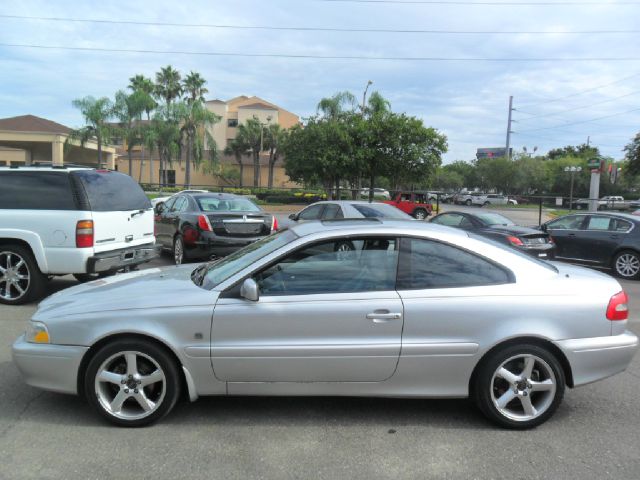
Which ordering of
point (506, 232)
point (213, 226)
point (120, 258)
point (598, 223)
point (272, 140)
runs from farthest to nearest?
point (272, 140)
point (598, 223)
point (506, 232)
point (213, 226)
point (120, 258)

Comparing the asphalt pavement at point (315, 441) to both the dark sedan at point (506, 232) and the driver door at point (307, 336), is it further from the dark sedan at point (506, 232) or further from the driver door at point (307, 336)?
the dark sedan at point (506, 232)

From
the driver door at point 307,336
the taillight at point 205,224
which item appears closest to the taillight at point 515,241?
the taillight at point 205,224

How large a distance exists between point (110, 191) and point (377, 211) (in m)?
5.86

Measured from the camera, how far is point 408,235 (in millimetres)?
3922

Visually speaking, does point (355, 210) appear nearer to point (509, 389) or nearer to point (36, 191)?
point (36, 191)

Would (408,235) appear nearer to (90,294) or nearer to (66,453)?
(90,294)

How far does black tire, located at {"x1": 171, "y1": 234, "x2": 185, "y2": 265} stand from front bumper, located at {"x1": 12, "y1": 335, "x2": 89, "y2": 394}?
6669 mm

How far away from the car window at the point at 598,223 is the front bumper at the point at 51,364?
11442 millimetres

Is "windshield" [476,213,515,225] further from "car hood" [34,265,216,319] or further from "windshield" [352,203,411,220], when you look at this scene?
"car hood" [34,265,216,319]

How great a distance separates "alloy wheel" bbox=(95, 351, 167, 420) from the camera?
3617 millimetres

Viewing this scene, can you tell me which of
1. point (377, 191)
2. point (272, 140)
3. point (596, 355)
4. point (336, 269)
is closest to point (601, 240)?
point (596, 355)

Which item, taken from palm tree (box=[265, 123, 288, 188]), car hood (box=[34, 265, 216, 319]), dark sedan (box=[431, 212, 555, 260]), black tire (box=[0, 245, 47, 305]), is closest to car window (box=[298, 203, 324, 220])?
dark sedan (box=[431, 212, 555, 260])

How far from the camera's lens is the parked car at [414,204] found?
30.8 m

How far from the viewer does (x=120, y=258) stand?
735 cm
